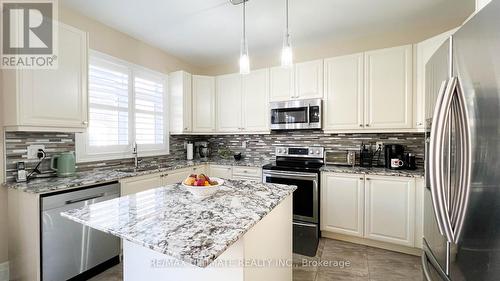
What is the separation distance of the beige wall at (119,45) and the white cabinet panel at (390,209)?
326cm

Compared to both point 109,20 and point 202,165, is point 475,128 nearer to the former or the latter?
point 202,165

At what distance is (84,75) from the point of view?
7.22 ft

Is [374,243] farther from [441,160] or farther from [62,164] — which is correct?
[62,164]

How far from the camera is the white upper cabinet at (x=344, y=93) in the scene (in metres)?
2.75

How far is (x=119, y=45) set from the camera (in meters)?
2.80

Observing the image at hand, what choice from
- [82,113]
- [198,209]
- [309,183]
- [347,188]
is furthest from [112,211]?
[347,188]

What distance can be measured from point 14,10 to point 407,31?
4.00 metres

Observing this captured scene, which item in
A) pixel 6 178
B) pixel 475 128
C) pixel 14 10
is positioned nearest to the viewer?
pixel 475 128

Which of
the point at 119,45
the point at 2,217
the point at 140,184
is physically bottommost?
the point at 2,217

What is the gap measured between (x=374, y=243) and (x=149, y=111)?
11.1ft

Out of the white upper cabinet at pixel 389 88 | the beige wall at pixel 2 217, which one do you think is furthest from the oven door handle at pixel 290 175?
the beige wall at pixel 2 217

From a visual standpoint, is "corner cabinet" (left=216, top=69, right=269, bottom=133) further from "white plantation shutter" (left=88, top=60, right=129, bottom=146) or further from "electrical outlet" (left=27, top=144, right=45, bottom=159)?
"electrical outlet" (left=27, top=144, right=45, bottom=159)

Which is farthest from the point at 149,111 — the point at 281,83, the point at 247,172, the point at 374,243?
the point at 374,243

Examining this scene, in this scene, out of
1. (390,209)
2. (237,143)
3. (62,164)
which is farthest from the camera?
(237,143)
